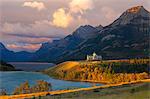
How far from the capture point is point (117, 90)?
1468 inches

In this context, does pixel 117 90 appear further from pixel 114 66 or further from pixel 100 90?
pixel 114 66

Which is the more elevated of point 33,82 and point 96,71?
point 96,71

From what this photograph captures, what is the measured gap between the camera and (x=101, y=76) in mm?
146125

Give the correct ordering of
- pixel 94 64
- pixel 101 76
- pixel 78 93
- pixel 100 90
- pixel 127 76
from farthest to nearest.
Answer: pixel 94 64, pixel 101 76, pixel 127 76, pixel 100 90, pixel 78 93

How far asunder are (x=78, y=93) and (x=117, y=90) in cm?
545

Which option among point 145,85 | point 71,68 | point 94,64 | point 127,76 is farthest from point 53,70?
point 145,85

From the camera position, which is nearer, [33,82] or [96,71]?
[33,82]

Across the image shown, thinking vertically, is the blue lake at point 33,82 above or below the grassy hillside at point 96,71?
below

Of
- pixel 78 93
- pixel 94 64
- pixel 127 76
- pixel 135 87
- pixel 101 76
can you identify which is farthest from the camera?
pixel 94 64

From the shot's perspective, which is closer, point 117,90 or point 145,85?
point 117,90

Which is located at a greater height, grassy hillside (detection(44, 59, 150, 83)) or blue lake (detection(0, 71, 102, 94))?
grassy hillside (detection(44, 59, 150, 83))

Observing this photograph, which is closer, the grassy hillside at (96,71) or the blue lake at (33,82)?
the blue lake at (33,82)

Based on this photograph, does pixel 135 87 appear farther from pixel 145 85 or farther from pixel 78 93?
pixel 78 93

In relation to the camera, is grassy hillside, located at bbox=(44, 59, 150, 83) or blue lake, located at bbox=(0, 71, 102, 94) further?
grassy hillside, located at bbox=(44, 59, 150, 83)
